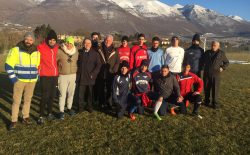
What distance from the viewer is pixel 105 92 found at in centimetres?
872

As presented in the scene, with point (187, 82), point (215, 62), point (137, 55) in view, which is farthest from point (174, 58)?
point (215, 62)

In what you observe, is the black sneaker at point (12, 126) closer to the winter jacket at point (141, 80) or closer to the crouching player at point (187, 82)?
the winter jacket at point (141, 80)

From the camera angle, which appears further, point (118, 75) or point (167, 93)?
point (167, 93)

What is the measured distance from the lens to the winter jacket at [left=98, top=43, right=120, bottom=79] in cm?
806

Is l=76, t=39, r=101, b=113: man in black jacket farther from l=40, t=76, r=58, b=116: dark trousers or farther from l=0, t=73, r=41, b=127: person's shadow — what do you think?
l=0, t=73, r=41, b=127: person's shadow

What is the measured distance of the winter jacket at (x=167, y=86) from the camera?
7898 millimetres

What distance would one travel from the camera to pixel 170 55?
841 cm

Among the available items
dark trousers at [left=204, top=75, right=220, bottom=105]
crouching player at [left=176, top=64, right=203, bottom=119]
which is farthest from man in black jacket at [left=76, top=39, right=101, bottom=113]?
dark trousers at [left=204, top=75, right=220, bottom=105]

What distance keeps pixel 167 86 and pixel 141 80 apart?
2.48ft

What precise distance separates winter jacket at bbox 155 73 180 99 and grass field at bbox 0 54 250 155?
2.10 ft

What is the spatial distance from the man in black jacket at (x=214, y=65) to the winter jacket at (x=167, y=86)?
1.49 metres

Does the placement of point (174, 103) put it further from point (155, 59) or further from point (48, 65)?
point (48, 65)

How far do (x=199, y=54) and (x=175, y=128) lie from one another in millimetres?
2988

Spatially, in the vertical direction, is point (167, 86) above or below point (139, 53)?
below
